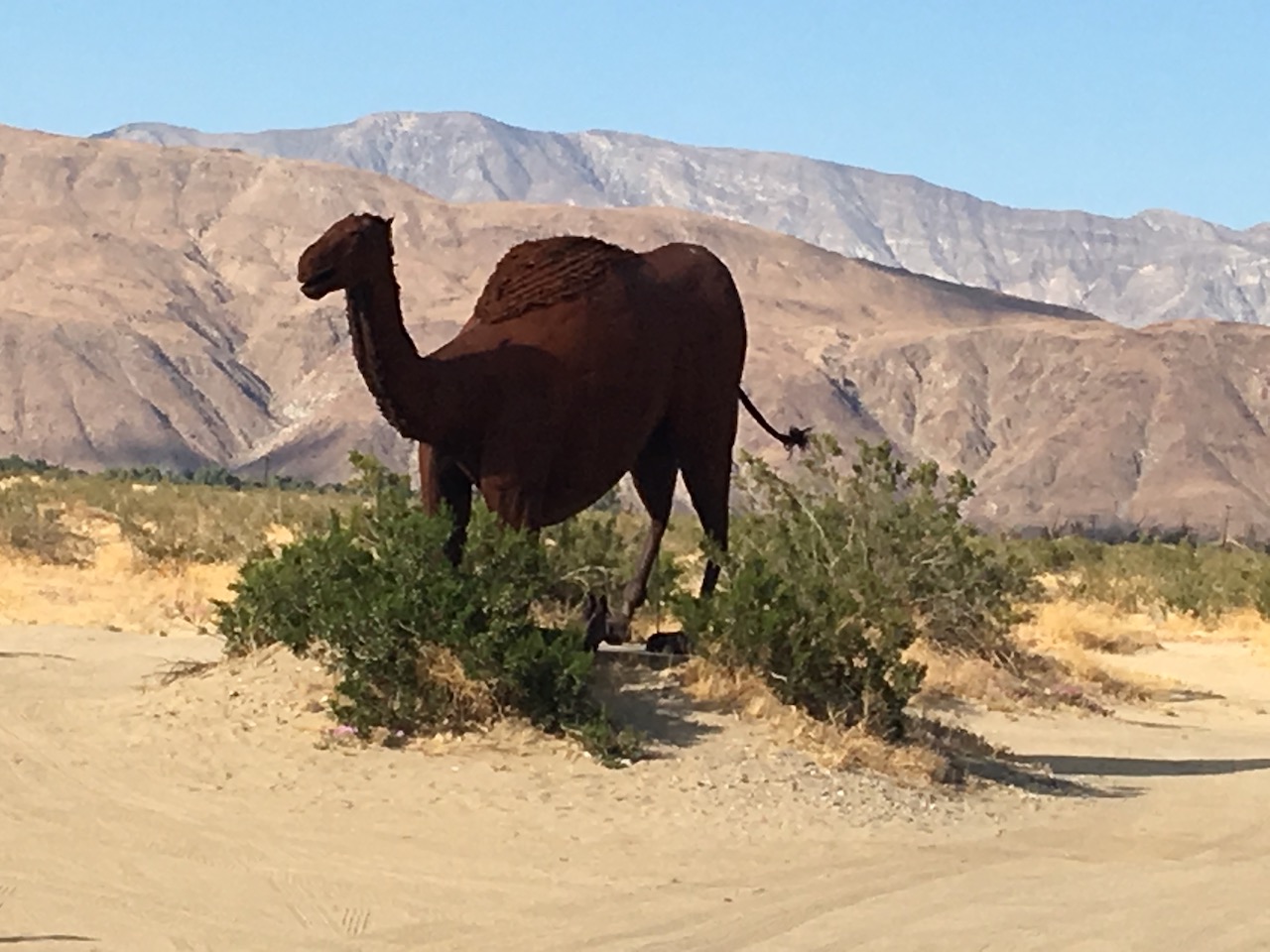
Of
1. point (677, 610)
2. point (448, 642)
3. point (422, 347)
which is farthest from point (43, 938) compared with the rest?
point (422, 347)

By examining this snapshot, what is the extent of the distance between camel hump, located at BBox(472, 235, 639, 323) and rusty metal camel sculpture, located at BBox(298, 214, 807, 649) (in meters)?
0.01

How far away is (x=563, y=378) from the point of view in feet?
36.8

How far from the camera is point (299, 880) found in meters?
8.05

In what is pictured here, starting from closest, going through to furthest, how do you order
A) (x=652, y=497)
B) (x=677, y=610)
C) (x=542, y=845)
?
(x=542, y=845) → (x=677, y=610) → (x=652, y=497)

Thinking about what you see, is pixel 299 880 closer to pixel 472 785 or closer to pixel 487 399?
pixel 472 785

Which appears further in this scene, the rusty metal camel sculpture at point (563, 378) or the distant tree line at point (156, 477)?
the distant tree line at point (156, 477)

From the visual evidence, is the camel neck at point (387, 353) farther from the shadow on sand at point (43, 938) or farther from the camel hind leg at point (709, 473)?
the shadow on sand at point (43, 938)

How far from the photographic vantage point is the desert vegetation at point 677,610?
10.4 m

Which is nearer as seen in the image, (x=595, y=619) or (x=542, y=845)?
(x=542, y=845)

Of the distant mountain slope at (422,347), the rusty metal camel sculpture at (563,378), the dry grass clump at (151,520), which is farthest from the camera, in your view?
the distant mountain slope at (422,347)

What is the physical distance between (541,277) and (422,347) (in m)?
90.4

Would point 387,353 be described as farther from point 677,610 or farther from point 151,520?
point 151,520

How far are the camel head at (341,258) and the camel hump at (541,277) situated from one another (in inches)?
60.5

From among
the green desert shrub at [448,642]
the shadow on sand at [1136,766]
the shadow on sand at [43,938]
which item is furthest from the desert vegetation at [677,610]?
the shadow on sand at [43,938]
